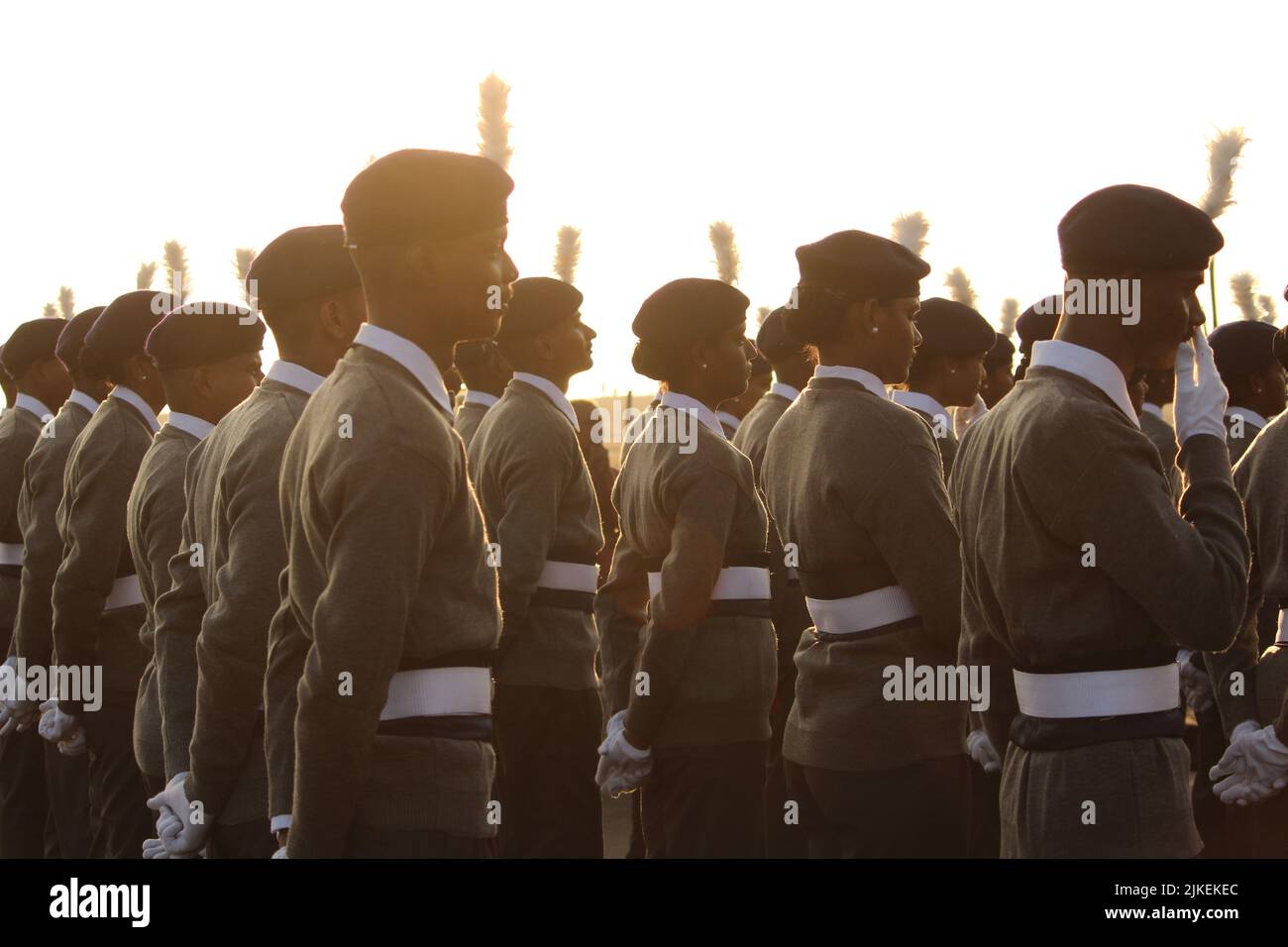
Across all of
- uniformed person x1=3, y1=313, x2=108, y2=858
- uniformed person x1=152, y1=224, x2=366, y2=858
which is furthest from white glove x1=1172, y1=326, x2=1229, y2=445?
uniformed person x1=3, y1=313, x2=108, y2=858

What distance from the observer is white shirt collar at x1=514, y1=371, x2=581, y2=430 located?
6.21 m

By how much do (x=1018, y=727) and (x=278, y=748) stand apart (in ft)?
5.49

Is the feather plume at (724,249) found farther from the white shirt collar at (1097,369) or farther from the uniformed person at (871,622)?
the white shirt collar at (1097,369)

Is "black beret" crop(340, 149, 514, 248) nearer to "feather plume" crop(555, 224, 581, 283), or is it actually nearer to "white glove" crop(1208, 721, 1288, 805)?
"white glove" crop(1208, 721, 1288, 805)

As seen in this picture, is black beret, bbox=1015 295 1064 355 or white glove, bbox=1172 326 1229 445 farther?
black beret, bbox=1015 295 1064 355

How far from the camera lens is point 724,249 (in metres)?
10.4

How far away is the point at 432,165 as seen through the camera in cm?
334

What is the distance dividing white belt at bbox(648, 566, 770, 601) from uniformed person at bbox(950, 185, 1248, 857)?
1838 millimetres

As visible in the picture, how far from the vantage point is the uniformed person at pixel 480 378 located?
7.15m

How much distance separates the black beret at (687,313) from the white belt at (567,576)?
945 mm

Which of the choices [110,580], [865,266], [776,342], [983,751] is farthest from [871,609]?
[776,342]

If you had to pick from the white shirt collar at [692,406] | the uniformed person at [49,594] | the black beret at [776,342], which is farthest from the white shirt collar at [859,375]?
the uniformed person at [49,594]

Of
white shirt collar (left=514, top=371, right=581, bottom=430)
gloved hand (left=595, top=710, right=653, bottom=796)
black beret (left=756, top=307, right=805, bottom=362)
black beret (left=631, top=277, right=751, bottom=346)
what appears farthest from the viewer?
black beret (left=756, top=307, right=805, bottom=362)

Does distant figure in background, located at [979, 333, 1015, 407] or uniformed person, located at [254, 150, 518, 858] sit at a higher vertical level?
distant figure in background, located at [979, 333, 1015, 407]
